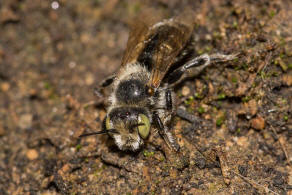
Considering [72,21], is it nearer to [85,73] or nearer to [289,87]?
[85,73]

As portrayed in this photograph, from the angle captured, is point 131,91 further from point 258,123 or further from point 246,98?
point 258,123

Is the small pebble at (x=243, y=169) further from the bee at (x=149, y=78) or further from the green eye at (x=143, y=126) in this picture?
the green eye at (x=143, y=126)

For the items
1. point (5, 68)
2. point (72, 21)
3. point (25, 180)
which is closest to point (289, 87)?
point (25, 180)

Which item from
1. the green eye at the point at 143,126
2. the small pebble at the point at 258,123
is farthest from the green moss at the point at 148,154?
the small pebble at the point at 258,123

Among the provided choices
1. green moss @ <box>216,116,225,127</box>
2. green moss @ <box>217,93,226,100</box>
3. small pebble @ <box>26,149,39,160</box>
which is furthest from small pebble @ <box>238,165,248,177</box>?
small pebble @ <box>26,149,39,160</box>

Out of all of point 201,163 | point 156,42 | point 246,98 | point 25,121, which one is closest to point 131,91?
point 156,42

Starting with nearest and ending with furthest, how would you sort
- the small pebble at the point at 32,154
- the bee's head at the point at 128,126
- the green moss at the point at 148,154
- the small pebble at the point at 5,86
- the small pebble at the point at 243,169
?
1. the bee's head at the point at 128,126
2. the small pebble at the point at 243,169
3. the green moss at the point at 148,154
4. the small pebble at the point at 32,154
5. the small pebble at the point at 5,86
